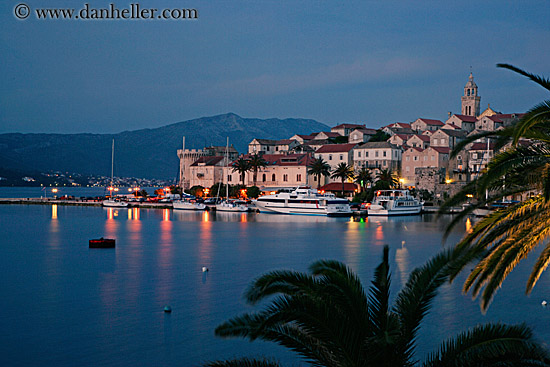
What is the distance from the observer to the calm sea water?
62.3 ft

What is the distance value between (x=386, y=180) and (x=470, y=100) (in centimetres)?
5252

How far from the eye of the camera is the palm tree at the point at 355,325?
950 centimetres

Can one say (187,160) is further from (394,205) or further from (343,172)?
(394,205)

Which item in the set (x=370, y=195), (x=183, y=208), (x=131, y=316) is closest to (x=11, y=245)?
(x=131, y=316)

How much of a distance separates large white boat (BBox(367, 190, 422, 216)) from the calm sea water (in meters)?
12.9

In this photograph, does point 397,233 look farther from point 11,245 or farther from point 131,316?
point 131,316

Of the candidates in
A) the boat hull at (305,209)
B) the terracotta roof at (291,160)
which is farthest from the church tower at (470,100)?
the boat hull at (305,209)

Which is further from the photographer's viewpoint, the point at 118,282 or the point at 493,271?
the point at 118,282

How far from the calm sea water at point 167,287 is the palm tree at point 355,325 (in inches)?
75.1

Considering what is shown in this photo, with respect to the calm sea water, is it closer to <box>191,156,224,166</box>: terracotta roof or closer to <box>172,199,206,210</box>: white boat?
<box>172,199,206,210</box>: white boat

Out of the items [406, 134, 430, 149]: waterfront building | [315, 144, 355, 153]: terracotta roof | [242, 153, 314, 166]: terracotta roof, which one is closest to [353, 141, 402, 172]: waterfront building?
[315, 144, 355, 153]: terracotta roof

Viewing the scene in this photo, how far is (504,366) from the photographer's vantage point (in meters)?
9.69

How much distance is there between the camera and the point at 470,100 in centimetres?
13050

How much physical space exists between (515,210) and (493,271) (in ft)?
4.16
